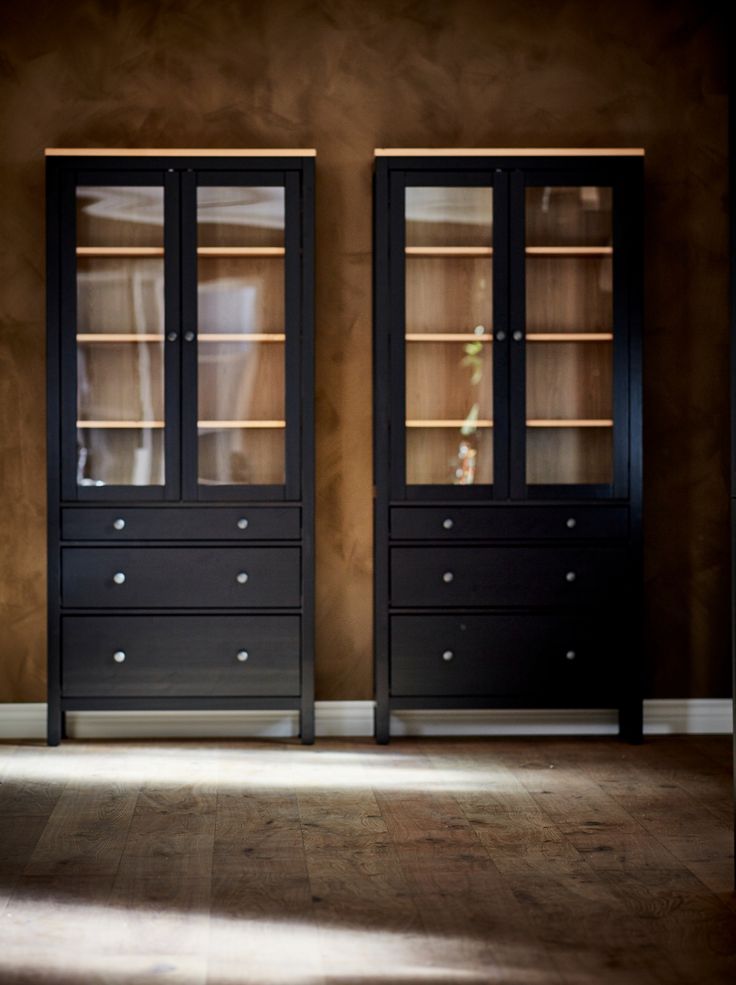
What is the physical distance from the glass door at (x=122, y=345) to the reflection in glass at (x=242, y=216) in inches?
6.0

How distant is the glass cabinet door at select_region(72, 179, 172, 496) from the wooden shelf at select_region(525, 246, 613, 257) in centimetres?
129

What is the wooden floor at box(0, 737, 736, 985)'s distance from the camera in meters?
2.34

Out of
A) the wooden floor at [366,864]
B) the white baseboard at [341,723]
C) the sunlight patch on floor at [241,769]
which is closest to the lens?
the wooden floor at [366,864]

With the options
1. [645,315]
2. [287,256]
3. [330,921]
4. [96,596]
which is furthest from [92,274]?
[330,921]

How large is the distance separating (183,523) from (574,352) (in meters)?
1.47

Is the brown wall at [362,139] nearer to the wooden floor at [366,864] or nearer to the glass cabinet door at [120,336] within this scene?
the glass cabinet door at [120,336]

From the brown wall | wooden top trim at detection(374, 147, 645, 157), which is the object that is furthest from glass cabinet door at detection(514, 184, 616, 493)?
the brown wall

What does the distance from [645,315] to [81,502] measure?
215 centimetres

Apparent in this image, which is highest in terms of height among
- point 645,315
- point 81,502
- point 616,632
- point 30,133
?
point 30,133

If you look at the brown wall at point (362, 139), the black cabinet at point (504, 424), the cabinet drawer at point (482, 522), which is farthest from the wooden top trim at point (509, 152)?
the cabinet drawer at point (482, 522)

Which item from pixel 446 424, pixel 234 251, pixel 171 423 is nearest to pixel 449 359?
pixel 446 424

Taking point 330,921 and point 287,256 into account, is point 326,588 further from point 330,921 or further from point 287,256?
point 330,921

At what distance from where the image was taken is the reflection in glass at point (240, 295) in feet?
13.6

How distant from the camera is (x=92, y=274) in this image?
413cm
